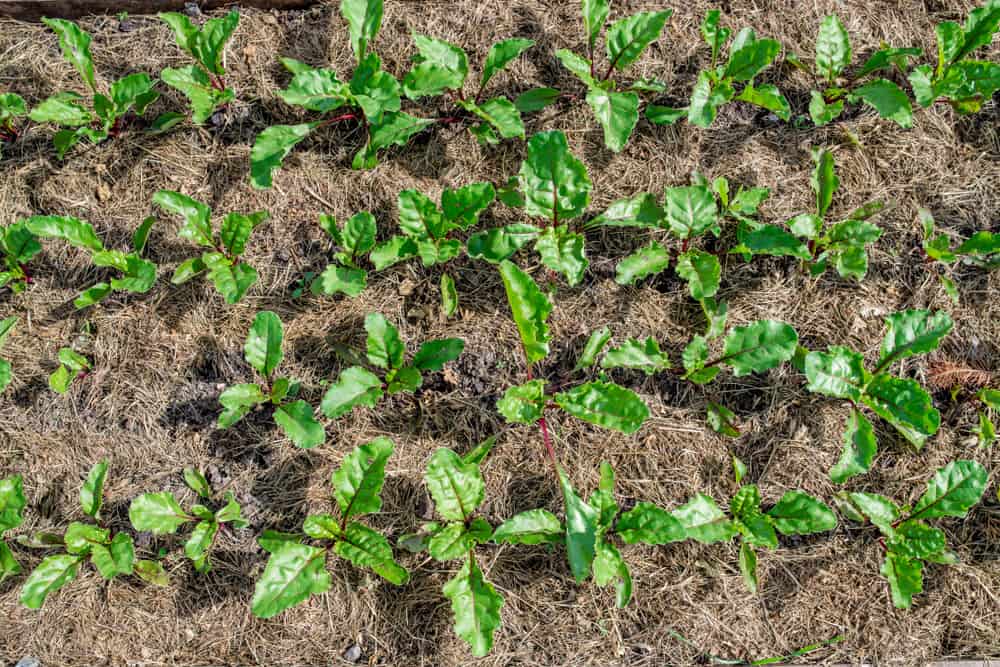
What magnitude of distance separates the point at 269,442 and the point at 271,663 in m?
0.77

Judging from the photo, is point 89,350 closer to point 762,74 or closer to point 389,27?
point 389,27

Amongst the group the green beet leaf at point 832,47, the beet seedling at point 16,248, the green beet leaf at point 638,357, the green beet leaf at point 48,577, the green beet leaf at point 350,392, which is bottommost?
the green beet leaf at point 48,577

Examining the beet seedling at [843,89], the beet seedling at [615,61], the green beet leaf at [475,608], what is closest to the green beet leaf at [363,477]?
the green beet leaf at [475,608]

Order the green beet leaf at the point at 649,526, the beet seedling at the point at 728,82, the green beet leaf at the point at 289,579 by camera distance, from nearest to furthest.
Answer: the green beet leaf at the point at 289,579
the green beet leaf at the point at 649,526
the beet seedling at the point at 728,82

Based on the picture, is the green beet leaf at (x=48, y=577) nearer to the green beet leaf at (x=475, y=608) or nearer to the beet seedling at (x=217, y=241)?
the beet seedling at (x=217, y=241)

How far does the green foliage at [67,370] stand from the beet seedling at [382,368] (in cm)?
94

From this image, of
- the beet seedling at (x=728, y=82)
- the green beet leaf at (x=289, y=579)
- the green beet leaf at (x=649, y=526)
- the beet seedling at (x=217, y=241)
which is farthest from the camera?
the beet seedling at (x=728, y=82)

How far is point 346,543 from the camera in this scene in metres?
2.37

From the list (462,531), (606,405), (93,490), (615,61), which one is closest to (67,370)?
(93,490)

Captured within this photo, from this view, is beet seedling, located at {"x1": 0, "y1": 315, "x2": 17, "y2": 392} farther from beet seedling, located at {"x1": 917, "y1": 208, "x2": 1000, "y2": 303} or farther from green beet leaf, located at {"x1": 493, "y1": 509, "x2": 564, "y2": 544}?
beet seedling, located at {"x1": 917, "y1": 208, "x2": 1000, "y2": 303}

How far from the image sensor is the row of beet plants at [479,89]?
99.3 inches

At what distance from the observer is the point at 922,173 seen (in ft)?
8.84

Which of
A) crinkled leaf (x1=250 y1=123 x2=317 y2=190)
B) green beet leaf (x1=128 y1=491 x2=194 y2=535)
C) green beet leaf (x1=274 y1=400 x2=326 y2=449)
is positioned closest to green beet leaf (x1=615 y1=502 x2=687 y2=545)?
green beet leaf (x1=274 y1=400 x2=326 y2=449)

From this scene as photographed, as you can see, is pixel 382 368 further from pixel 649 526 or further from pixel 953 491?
pixel 953 491
